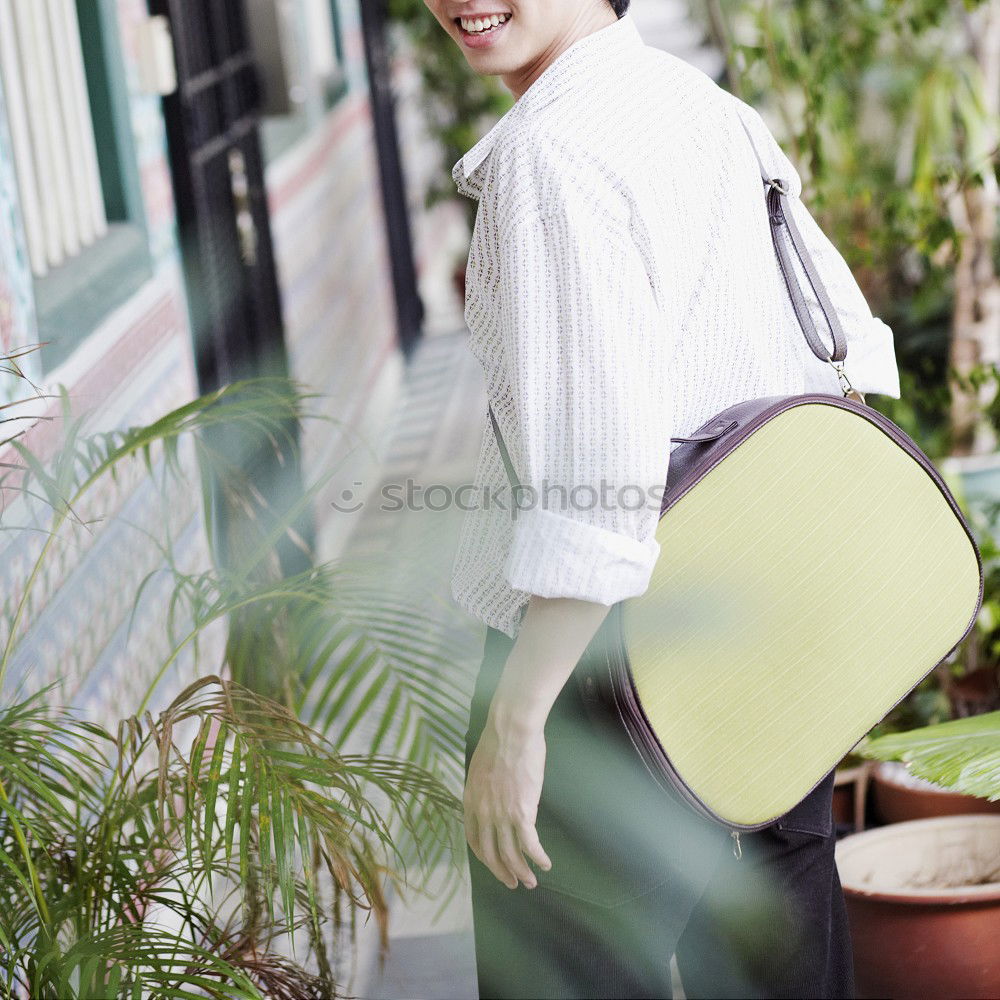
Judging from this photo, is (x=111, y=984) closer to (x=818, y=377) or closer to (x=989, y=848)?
(x=818, y=377)

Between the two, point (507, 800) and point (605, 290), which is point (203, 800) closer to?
point (507, 800)

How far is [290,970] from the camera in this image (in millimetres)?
1483

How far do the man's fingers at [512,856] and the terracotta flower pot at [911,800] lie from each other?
117 centimetres

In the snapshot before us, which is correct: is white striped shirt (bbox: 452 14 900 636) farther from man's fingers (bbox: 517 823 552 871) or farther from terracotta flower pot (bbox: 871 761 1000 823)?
terracotta flower pot (bbox: 871 761 1000 823)

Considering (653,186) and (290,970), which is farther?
(290,970)

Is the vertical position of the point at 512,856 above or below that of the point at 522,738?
below

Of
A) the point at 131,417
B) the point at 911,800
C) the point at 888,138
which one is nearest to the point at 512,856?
the point at 911,800

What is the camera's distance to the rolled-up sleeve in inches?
37.5

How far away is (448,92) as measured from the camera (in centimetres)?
651

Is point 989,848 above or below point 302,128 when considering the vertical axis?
below

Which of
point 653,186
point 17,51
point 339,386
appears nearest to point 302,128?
point 339,386

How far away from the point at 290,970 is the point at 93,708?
2.41 feet

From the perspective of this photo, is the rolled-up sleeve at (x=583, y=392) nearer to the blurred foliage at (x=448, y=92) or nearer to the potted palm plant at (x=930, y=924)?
the potted palm plant at (x=930, y=924)

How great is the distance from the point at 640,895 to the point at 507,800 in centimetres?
20
